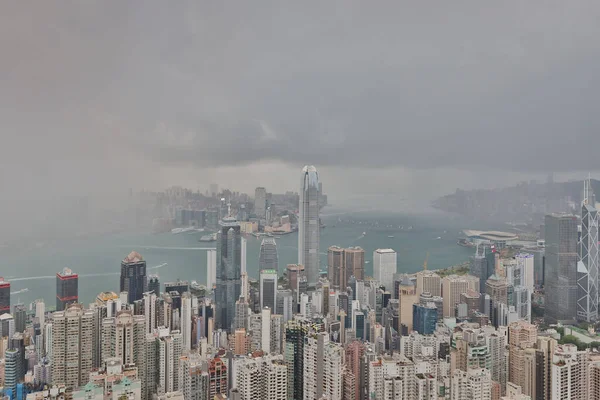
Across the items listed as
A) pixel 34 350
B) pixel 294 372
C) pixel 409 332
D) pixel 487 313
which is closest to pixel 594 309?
pixel 487 313

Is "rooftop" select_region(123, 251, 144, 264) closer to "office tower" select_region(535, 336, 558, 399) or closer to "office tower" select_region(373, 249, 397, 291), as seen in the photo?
"office tower" select_region(373, 249, 397, 291)

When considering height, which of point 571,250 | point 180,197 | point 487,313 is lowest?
point 487,313

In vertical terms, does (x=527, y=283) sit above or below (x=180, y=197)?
below

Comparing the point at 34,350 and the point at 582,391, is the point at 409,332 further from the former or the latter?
the point at 34,350

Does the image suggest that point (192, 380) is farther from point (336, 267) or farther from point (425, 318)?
point (336, 267)

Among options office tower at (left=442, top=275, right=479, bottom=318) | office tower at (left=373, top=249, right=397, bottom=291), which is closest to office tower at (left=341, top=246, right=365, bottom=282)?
office tower at (left=373, top=249, right=397, bottom=291)

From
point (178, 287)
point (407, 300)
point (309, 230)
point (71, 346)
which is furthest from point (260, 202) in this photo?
point (71, 346)

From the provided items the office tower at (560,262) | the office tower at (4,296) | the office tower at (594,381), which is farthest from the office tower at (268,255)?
the office tower at (594,381)
